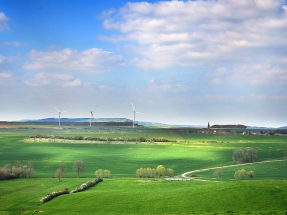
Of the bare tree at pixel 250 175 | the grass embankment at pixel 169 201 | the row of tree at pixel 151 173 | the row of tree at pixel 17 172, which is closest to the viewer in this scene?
the grass embankment at pixel 169 201

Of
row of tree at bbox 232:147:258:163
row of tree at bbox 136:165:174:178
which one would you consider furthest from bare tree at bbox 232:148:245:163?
row of tree at bbox 136:165:174:178

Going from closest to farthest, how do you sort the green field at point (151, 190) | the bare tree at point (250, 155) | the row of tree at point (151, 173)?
the green field at point (151, 190)
the row of tree at point (151, 173)
the bare tree at point (250, 155)

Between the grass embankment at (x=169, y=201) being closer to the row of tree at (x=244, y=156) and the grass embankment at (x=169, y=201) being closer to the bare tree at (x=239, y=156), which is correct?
the bare tree at (x=239, y=156)

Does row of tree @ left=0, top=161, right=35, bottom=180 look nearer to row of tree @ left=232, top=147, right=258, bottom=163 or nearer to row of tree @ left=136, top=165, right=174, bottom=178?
row of tree @ left=136, top=165, right=174, bottom=178

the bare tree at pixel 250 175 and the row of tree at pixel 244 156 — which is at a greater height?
the row of tree at pixel 244 156

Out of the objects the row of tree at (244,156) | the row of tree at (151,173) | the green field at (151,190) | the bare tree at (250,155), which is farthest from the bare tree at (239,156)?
the row of tree at (151,173)

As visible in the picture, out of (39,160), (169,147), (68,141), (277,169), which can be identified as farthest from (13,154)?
(277,169)

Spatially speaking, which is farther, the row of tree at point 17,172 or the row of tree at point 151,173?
the row of tree at point 151,173

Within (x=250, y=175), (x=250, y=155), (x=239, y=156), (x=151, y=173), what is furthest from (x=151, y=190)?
(x=250, y=155)

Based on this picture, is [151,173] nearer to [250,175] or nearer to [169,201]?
[250,175]

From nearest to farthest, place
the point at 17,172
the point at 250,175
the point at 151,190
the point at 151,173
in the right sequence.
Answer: the point at 151,190 → the point at 250,175 → the point at 17,172 → the point at 151,173

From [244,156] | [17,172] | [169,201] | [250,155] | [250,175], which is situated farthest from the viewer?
[250,155]

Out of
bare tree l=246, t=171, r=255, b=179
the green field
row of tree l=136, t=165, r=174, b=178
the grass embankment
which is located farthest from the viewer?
row of tree l=136, t=165, r=174, b=178
